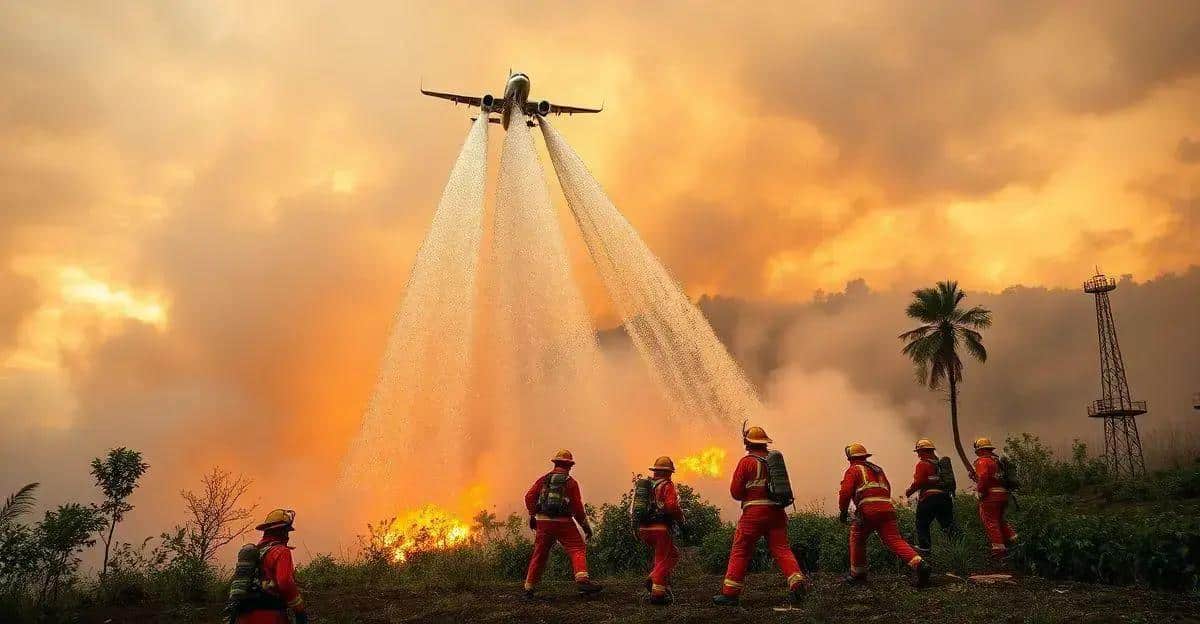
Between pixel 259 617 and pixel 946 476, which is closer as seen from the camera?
pixel 259 617

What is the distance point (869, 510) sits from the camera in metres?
11.5

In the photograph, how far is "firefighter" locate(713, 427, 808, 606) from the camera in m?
10.5

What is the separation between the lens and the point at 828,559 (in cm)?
1525

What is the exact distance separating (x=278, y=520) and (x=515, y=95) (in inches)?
896

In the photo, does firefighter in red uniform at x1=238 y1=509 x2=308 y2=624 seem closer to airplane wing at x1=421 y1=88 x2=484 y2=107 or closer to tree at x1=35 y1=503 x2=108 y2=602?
tree at x1=35 y1=503 x2=108 y2=602

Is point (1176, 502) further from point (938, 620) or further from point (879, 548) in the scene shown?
point (938, 620)

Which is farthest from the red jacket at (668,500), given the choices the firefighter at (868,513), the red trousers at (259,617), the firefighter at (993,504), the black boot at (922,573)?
the firefighter at (993,504)

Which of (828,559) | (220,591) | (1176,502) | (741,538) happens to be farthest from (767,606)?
(1176,502)

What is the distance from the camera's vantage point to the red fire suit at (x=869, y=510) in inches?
444

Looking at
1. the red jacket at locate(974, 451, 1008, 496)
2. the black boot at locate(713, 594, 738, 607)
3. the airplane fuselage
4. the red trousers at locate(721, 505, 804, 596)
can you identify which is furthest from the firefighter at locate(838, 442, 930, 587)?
the airplane fuselage

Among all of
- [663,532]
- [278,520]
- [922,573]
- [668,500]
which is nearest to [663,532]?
[663,532]

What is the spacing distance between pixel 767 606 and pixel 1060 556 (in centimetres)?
564

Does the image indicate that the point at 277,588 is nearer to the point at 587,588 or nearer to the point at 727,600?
the point at 587,588

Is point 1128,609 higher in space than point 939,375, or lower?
lower
